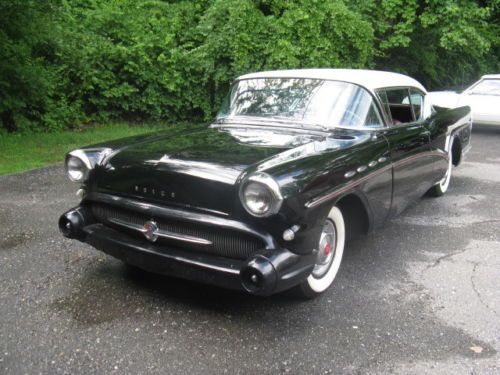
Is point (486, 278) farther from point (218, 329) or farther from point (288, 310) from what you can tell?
point (218, 329)

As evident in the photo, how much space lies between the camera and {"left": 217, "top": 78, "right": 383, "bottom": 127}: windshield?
4.07 meters

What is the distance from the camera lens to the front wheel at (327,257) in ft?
11.1

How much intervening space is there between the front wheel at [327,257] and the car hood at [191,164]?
1.95 ft

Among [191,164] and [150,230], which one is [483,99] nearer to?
[191,164]

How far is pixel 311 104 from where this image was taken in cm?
416

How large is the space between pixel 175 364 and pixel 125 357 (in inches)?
11.2

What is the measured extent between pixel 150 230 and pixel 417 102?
328 centimetres

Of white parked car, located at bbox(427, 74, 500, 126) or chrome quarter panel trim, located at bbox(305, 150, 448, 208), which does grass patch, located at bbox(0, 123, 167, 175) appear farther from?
white parked car, located at bbox(427, 74, 500, 126)

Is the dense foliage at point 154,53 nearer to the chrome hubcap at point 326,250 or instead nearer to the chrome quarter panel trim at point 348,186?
the chrome quarter panel trim at point 348,186

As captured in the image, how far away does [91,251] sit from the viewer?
4254mm

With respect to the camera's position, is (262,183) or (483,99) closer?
(262,183)

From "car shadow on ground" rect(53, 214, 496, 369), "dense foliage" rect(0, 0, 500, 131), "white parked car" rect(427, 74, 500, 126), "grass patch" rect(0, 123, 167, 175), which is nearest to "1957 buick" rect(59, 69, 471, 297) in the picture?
"car shadow on ground" rect(53, 214, 496, 369)

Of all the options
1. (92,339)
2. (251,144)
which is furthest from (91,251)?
(251,144)

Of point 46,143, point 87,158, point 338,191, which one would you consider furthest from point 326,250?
point 46,143
